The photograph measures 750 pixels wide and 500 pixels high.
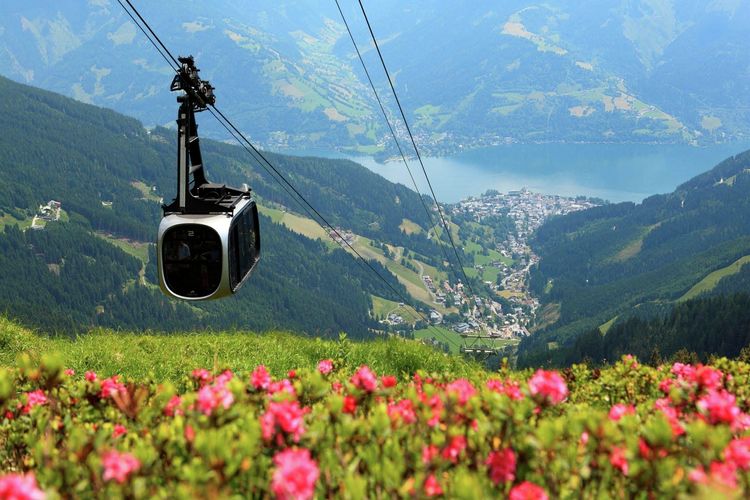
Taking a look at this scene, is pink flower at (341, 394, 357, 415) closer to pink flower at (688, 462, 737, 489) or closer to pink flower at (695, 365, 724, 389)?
pink flower at (688, 462, 737, 489)

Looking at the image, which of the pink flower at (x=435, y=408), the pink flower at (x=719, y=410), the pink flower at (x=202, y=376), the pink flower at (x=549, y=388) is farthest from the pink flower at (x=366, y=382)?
the pink flower at (x=719, y=410)

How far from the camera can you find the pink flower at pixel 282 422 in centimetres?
334

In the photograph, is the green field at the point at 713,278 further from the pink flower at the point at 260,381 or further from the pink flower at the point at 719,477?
the pink flower at the point at 719,477

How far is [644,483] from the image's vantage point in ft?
10.1

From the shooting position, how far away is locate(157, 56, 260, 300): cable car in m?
14.1

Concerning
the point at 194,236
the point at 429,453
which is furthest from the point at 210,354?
the point at 429,453

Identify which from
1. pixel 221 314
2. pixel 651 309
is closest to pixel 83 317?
pixel 221 314

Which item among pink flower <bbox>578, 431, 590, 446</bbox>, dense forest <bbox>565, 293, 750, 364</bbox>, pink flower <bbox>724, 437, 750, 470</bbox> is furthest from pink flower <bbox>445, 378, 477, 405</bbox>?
dense forest <bbox>565, 293, 750, 364</bbox>

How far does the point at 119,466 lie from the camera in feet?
9.40

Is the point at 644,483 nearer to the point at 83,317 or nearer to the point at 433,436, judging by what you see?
the point at 433,436

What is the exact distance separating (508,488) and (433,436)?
0.43 metres

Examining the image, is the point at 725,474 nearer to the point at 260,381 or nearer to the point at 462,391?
Result: the point at 462,391

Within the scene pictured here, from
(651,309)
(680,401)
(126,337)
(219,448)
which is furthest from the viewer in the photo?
(651,309)

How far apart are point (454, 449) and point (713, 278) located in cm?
20763
